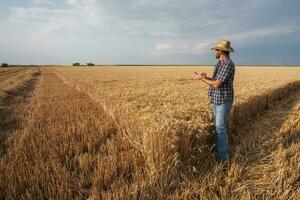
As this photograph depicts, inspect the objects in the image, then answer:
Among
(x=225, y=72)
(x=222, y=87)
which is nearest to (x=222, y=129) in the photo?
(x=222, y=87)

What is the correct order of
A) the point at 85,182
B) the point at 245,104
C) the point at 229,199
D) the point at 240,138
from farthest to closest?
the point at 245,104 < the point at 240,138 < the point at 85,182 < the point at 229,199

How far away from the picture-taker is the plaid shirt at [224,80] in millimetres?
5195

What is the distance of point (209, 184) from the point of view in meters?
4.60

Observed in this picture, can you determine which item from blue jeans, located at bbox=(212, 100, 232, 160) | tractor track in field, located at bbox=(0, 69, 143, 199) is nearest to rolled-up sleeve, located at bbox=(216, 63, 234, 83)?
blue jeans, located at bbox=(212, 100, 232, 160)

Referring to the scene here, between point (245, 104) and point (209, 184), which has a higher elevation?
point (245, 104)

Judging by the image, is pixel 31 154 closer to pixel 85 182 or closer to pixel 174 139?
pixel 85 182

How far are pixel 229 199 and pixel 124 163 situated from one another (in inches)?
70.7

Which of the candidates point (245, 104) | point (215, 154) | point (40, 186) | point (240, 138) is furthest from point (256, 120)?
point (40, 186)

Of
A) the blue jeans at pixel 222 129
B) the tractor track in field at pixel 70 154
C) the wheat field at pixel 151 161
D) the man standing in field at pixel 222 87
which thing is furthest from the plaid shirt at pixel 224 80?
the tractor track in field at pixel 70 154

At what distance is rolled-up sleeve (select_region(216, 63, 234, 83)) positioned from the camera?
17.0 ft

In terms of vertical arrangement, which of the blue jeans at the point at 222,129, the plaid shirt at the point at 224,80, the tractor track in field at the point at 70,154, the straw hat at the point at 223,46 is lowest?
the tractor track in field at the point at 70,154

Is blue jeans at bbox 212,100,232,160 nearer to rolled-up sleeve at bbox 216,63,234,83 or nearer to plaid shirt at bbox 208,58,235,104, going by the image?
plaid shirt at bbox 208,58,235,104

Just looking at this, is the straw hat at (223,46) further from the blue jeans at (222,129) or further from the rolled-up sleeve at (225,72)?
the blue jeans at (222,129)

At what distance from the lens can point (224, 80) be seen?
521cm
